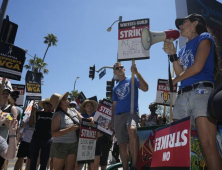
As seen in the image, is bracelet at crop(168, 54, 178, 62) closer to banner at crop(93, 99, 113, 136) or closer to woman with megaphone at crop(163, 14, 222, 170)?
woman with megaphone at crop(163, 14, 222, 170)

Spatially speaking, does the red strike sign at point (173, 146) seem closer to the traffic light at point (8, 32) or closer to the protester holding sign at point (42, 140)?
the protester holding sign at point (42, 140)

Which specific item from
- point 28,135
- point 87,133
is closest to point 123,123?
point 87,133

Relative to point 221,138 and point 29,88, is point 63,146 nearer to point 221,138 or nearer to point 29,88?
point 221,138

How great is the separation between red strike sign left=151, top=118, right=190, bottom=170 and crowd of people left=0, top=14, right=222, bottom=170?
36cm

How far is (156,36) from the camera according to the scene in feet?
10.3

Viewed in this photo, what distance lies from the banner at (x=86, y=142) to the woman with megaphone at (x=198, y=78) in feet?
7.35

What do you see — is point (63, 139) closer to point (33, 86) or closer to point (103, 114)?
point (103, 114)

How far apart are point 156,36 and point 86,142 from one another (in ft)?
8.02

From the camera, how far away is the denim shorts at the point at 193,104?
2.28 meters

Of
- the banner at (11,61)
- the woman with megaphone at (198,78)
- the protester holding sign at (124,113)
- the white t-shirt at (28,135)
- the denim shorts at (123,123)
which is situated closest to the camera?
the woman with megaphone at (198,78)

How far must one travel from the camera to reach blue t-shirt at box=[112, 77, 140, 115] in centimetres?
423

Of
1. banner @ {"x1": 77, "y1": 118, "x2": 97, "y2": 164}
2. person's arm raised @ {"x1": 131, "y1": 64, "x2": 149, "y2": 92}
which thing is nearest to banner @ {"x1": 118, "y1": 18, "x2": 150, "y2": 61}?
person's arm raised @ {"x1": 131, "y1": 64, "x2": 149, "y2": 92}

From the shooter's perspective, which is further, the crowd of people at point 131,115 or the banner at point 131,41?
the banner at point 131,41

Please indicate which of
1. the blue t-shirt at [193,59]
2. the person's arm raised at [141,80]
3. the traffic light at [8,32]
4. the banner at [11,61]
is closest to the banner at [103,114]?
the person's arm raised at [141,80]
